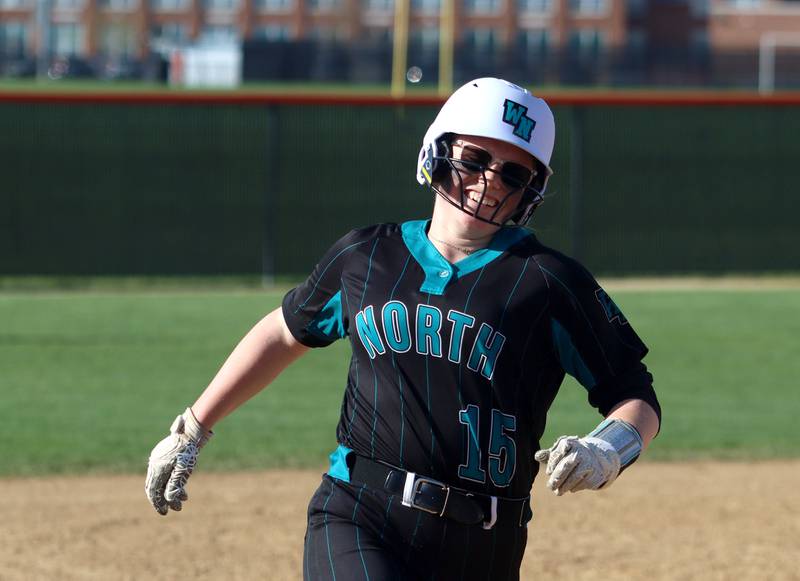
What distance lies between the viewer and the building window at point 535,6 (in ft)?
235

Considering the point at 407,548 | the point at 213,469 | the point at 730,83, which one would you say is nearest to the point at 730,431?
the point at 213,469

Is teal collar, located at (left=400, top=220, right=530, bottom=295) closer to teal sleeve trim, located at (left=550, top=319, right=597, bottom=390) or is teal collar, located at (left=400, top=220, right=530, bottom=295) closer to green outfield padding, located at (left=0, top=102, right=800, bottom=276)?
teal sleeve trim, located at (left=550, top=319, right=597, bottom=390)

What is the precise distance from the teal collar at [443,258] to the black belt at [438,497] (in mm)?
500

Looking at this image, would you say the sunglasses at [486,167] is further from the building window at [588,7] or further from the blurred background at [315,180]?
the building window at [588,7]

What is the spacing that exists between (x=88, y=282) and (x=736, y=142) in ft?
32.3

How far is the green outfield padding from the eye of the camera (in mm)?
18156

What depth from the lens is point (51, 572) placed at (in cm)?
624

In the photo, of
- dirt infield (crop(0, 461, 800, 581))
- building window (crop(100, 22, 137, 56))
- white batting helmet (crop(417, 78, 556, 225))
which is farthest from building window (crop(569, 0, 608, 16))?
white batting helmet (crop(417, 78, 556, 225))

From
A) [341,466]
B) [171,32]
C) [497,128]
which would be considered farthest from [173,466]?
[171,32]

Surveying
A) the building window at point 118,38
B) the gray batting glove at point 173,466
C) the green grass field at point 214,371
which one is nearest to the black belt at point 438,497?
the gray batting glove at point 173,466

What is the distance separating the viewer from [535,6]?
7219 centimetres

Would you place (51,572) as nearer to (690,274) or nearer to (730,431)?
(730,431)

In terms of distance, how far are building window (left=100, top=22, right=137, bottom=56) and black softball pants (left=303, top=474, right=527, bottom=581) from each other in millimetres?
69728

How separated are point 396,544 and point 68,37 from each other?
243 feet
